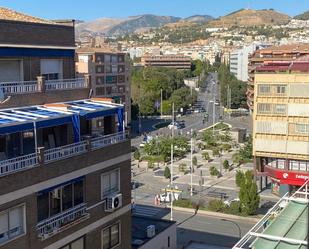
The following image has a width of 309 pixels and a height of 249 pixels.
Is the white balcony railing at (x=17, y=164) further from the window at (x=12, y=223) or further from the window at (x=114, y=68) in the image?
the window at (x=114, y=68)

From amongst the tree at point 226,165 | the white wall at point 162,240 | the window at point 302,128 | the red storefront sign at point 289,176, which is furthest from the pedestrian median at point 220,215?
the tree at point 226,165

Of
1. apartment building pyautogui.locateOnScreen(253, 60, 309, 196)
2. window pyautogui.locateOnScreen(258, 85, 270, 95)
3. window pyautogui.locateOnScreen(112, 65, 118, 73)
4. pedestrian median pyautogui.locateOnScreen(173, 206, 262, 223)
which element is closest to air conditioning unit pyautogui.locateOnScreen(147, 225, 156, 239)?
pedestrian median pyautogui.locateOnScreen(173, 206, 262, 223)

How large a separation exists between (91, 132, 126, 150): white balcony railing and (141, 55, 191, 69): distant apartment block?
136407mm

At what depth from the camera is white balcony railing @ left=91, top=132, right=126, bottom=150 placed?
14953 millimetres

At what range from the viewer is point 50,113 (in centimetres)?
1406

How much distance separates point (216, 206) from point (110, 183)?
17.9m

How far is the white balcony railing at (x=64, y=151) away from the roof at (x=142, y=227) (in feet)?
18.7

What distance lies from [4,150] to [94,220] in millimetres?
3231

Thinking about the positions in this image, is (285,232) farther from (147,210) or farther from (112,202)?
(147,210)

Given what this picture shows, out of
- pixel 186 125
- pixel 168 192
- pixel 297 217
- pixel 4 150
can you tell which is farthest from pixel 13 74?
pixel 186 125

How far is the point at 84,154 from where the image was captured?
47.1 feet

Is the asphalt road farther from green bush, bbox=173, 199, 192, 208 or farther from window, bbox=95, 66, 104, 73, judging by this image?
green bush, bbox=173, 199, 192, 208

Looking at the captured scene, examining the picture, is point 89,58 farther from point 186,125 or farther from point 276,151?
point 276,151

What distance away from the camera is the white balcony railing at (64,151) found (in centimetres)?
1322
